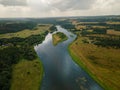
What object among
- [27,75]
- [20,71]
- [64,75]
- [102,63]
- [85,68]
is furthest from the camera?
[102,63]

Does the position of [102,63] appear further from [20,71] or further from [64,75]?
[20,71]

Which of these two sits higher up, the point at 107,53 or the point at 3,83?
the point at 3,83

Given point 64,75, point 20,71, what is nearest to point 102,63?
point 64,75

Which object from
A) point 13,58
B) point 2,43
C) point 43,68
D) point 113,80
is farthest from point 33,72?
point 2,43

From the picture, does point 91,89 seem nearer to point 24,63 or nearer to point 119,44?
point 24,63

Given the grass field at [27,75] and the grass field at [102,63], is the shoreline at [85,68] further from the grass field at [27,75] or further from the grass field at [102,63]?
the grass field at [27,75]

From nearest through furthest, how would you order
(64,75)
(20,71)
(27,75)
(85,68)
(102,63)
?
(64,75)
(27,75)
(20,71)
(85,68)
(102,63)
